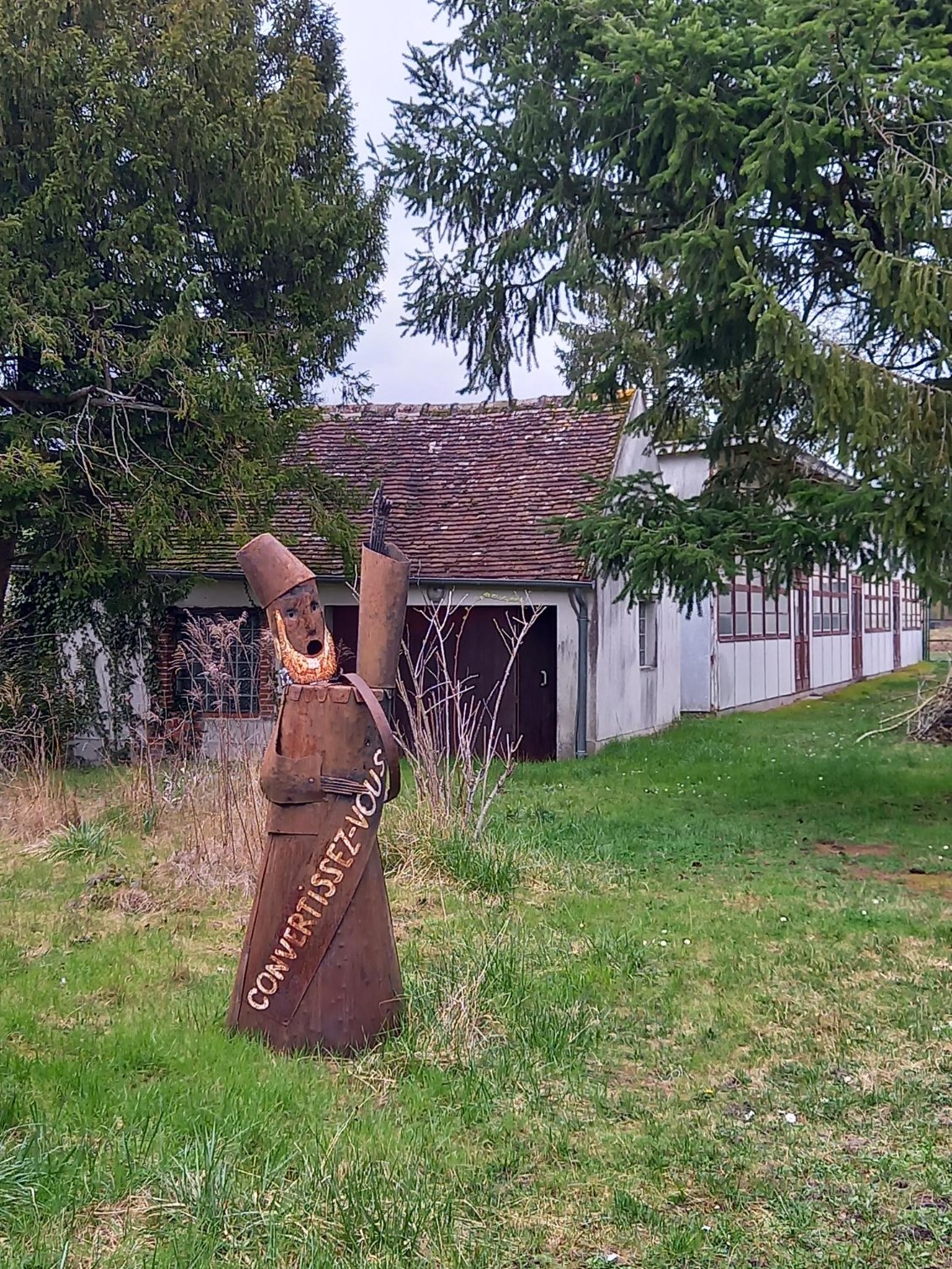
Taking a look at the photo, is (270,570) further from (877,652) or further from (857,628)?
(877,652)

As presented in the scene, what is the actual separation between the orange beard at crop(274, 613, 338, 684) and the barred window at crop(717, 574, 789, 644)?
17030 millimetres

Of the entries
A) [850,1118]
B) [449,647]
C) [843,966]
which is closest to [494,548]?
[449,647]

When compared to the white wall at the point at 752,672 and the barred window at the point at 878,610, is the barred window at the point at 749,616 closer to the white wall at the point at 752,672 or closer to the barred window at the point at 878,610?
the white wall at the point at 752,672

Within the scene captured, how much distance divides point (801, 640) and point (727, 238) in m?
19.1

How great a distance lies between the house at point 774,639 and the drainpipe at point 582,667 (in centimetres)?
149

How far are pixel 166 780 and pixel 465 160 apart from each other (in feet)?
21.4

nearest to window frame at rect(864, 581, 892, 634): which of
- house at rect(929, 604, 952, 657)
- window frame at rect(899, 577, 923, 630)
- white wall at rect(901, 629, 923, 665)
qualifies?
window frame at rect(899, 577, 923, 630)

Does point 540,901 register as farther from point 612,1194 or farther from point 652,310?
point 652,310

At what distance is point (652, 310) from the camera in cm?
1073

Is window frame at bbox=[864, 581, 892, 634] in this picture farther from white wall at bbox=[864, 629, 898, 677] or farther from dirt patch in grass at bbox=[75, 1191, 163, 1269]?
dirt patch in grass at bbox=[75, 1191, 163, 1269]

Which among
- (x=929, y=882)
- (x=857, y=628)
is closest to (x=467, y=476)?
(x=929, y=882)

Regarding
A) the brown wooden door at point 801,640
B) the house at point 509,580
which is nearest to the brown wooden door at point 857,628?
the brown wooden door at point 801,640

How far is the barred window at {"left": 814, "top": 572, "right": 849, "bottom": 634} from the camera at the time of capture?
92.4ft

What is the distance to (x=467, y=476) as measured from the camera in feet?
61.0
